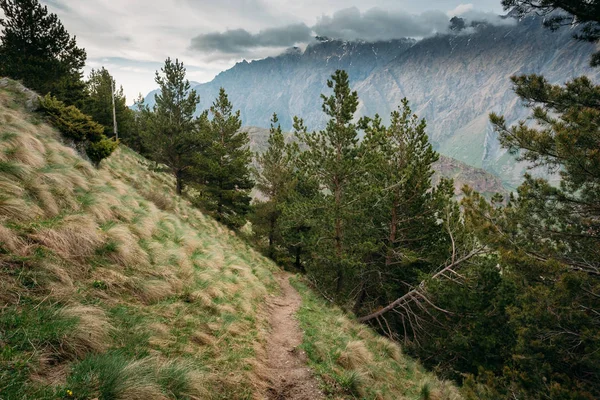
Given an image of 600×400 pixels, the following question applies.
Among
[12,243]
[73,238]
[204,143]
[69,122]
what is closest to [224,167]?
[204,143]

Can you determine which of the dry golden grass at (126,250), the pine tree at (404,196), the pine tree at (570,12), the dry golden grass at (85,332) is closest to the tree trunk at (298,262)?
the pine tree at (404,196)

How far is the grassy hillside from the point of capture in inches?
117

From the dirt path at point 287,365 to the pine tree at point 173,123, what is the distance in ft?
57.8

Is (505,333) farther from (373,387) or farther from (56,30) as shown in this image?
(56,30)

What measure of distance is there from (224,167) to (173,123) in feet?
19.5

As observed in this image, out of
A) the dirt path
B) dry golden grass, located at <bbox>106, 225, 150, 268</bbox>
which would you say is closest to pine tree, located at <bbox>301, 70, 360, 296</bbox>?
the dirt path

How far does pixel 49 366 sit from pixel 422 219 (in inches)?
554

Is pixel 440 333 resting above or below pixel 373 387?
below

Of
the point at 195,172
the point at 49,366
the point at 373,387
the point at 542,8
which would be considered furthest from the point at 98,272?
the point at 195,172

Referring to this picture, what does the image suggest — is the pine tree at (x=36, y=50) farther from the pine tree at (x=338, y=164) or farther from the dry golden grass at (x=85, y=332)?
the dry golden grass at (x=85, y=332)

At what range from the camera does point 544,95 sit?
7.47 m

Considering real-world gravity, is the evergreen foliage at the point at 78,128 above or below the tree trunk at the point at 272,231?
above

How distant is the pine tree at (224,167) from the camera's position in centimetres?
2199

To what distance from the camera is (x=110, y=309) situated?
446 centimetres
